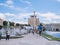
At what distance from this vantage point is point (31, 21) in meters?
111

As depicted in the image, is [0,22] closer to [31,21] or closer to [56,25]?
[31,21]

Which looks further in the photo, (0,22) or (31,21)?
(0,22)

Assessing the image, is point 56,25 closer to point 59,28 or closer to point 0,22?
point 59,28

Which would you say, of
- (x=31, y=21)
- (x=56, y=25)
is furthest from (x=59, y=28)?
(x=31, y=21)

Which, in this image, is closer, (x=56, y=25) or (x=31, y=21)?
(x=31, y=21)

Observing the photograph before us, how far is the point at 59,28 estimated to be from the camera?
11956 centimetres

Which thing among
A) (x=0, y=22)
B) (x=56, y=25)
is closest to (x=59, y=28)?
(x=56, y=25)

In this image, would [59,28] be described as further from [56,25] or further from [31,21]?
[31,21]

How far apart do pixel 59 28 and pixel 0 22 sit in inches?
1342

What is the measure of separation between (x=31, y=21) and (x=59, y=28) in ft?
61.3

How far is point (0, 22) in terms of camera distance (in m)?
119

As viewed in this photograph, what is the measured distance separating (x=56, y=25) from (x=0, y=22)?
32.2 metres

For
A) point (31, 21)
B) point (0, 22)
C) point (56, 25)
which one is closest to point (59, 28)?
point (56, 25)

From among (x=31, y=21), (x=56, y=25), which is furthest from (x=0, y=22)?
(x=56, y=25)
